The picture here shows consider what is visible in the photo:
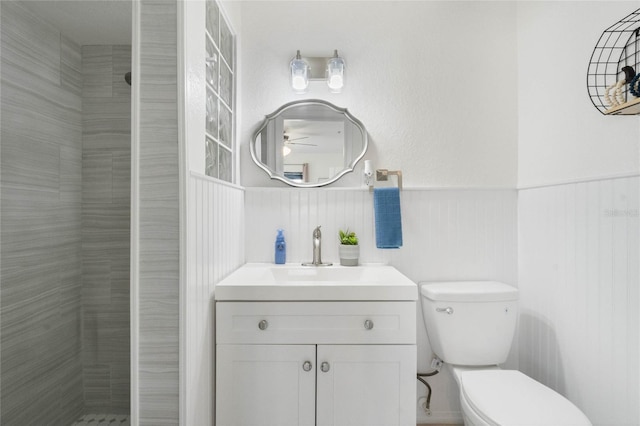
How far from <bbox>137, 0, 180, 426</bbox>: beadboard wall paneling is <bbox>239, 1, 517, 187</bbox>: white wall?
2.88ft

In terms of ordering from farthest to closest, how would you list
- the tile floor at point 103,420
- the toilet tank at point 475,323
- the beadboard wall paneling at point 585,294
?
the toilet tank at point 475,323
the beadboard wall paneling at point 585,294
the tile floor at point 103,420

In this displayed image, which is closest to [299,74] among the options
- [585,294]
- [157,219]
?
[157,219]

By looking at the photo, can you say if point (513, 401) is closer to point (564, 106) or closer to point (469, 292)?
point (469, 292)

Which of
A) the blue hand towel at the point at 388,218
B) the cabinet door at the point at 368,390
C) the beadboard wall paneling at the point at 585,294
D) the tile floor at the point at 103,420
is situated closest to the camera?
the tile floor at the point at 103,420

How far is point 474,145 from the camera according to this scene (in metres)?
1.97

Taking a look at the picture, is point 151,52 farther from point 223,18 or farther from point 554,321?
point 554,321

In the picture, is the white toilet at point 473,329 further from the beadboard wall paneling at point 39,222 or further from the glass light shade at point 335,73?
the beadboard wall paneling at point 39,222

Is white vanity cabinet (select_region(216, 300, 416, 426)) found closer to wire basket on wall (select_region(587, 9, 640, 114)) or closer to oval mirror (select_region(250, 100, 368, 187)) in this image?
oval mirror (select_region(250, 100, 368, 187))

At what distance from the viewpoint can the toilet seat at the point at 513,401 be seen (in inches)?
46.1

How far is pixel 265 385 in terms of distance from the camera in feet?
4.53

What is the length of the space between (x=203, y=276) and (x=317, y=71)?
1299 millimetres

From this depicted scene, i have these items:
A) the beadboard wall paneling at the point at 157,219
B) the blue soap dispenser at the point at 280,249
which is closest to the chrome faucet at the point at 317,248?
the blue soap dispenser at the point at 280,249

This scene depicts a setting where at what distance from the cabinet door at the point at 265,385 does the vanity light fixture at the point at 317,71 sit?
1.33 m

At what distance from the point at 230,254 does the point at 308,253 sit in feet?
1.51
